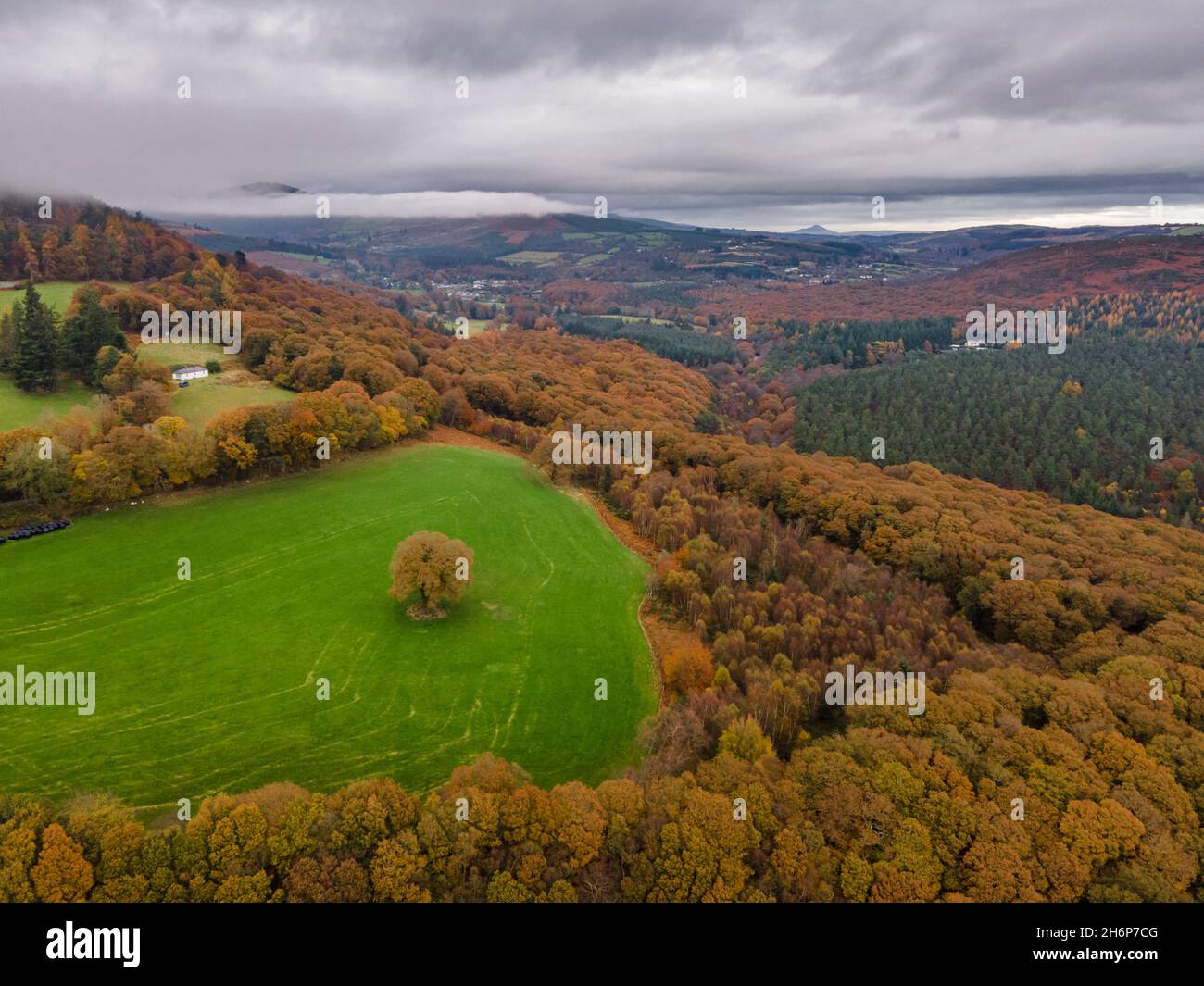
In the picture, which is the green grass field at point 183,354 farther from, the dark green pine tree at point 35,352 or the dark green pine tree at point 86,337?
the dark green pine tree at point 35,352

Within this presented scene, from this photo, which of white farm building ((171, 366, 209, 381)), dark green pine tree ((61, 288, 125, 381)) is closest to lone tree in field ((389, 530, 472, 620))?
white farm building ((171, 366, 209, 381))

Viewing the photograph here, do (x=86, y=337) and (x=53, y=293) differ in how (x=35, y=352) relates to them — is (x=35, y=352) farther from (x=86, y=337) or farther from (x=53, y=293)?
(x=53, y=293)

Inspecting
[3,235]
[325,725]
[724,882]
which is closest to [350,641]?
[325,725]

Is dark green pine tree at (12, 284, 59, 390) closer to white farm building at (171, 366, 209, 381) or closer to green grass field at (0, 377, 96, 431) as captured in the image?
green grass field at (0, 377, 96, 431)

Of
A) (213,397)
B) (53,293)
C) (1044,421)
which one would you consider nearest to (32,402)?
(213,397)

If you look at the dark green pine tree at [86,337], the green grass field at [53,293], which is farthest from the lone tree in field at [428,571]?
the green grass field at [53,293]

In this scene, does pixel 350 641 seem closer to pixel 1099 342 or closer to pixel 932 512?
pixel 932 512
